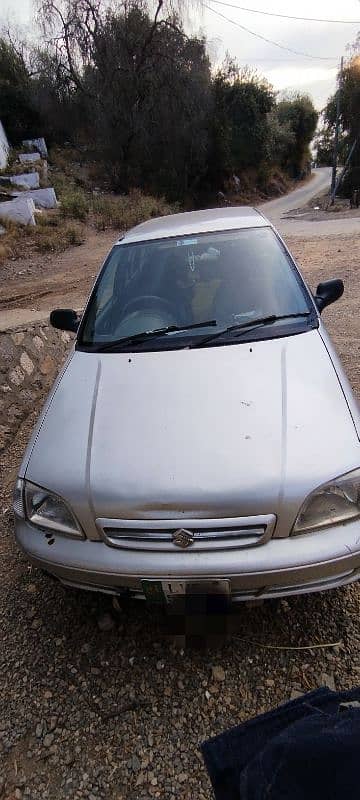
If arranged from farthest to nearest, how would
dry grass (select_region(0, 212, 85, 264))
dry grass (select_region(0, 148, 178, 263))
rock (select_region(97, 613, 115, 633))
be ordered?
dry grass (select_region(0, 148, 178, 263)) < dry grass (select_region(0, 212, 85, 264)) < rock (select_region(97, 613, 115, 633))

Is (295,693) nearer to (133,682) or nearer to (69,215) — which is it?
(133,682)

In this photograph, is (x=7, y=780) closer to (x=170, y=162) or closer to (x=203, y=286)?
(x=203, y=286)

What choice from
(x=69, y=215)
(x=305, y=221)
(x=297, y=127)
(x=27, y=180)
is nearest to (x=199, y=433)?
(x=69, y=215)

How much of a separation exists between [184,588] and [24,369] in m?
3.10

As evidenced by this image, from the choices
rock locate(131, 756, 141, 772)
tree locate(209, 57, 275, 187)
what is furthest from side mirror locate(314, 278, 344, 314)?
tree locate(209, 57, 275, 187)

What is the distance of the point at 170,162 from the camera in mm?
23078

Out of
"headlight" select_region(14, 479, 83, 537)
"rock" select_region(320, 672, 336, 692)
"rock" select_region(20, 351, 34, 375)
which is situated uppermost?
"headlight" select_region(14, 479, 83, 537)

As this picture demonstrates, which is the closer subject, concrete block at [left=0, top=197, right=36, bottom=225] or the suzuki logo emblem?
the suzuki logo emblem

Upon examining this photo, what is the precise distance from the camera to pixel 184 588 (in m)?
1.49

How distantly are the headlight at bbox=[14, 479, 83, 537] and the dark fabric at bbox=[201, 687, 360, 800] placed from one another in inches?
32.8

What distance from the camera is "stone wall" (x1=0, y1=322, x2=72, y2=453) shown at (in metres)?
3.66

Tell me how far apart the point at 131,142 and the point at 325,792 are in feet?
82.4

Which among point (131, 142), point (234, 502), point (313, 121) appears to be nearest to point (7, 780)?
point (234, 502)

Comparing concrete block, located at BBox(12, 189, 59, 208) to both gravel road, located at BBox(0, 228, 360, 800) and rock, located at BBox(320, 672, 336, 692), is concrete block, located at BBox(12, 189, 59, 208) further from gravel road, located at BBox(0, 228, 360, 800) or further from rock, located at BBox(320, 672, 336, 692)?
rock, located at BBox(320, 672, 336, 692)
